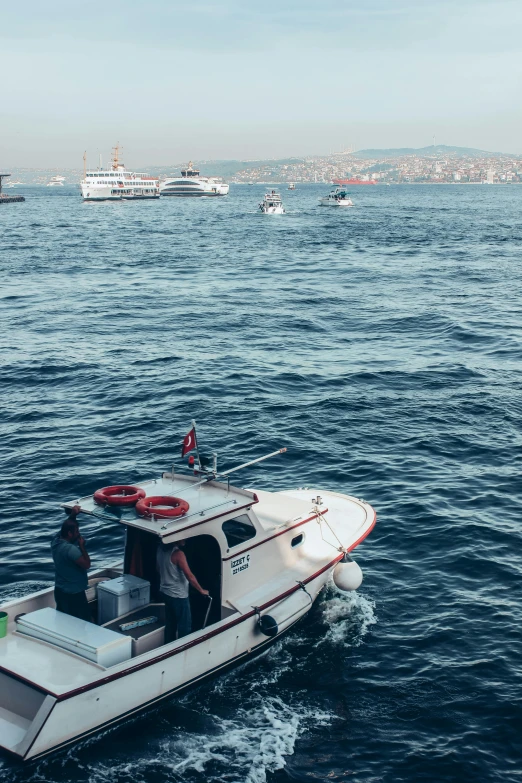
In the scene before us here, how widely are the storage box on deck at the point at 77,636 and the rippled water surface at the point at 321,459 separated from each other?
1307 mm

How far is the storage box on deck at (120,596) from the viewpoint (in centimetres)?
1334

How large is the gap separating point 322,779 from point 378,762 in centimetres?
98

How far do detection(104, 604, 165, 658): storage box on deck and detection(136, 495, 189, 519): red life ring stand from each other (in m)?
1.82

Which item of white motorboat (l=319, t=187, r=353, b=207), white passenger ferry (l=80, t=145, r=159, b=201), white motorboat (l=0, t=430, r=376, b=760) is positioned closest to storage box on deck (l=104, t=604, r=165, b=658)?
white motorboat (l=0, t=430, r=376, b=760)

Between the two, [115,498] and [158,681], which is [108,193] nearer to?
[115,498]

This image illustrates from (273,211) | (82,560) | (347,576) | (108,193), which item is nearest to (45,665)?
(82,560)

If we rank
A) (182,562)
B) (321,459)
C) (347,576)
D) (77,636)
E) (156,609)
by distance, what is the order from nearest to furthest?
(77,636)
(182,562)
(156,609)
(347,576)
(321,459)

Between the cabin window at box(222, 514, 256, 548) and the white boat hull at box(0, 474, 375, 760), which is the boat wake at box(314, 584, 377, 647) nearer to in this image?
the white boat hull at box(0, 474, 375, 760)

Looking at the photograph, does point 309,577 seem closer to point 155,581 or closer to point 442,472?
point 155,581

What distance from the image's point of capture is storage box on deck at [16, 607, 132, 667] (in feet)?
39.0

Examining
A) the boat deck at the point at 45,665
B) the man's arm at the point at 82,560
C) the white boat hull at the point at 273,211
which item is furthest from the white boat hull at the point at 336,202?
the boat deck at the point at 45,665

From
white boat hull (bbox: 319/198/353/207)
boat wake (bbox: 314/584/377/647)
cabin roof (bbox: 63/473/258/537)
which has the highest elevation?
white boat hull (bbox: 319/198/353/207)

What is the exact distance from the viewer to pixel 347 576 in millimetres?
15641

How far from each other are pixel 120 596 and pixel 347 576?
4779 millimetres
